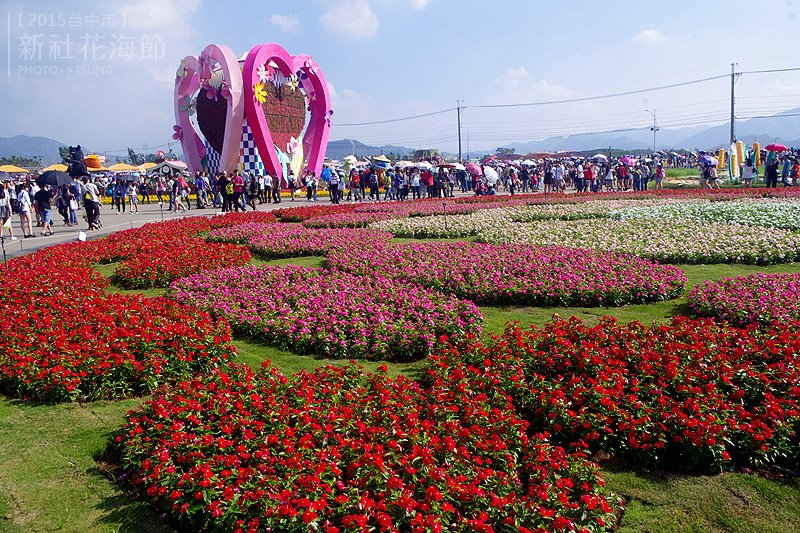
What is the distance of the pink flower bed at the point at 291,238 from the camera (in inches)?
428

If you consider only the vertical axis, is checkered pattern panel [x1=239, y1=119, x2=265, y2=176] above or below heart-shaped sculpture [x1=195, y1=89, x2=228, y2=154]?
below

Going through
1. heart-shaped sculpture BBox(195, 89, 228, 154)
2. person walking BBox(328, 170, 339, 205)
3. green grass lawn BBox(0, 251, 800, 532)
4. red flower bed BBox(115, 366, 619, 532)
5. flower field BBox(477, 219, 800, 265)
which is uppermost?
heart-shaped sculpture BBox(195, 89, 228, 154)

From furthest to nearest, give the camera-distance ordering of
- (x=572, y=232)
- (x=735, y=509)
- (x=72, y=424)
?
(x=572, y=232)
(x=72, y=424)
(x=735, y=509)

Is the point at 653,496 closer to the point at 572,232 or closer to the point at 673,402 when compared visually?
the point at 673,402

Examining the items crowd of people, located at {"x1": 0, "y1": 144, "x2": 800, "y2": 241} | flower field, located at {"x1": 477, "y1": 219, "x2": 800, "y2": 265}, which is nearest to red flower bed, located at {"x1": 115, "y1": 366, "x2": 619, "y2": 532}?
flower field, located at {"x1": 477, "y1": 219, "x2": 800, "y2": 265}

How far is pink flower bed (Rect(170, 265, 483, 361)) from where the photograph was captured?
5730 millimetres

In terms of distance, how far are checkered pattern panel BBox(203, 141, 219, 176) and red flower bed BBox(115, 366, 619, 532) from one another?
25543 millimetres

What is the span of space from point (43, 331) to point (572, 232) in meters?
9.31

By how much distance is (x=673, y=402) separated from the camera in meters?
3.89

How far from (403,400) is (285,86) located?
27.1 meters

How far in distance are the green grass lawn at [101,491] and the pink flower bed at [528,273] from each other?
3731 mm

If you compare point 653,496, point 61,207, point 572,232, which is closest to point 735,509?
point 653,496

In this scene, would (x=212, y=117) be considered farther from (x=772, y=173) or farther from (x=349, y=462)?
(x=349, y=462)

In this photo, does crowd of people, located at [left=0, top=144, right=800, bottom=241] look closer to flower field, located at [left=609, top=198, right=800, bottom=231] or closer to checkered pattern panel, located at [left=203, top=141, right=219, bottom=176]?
checkered pattern panel, located at [left=203, top=141, right=219, bottom=176]
